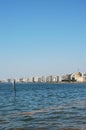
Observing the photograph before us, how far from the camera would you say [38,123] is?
27.2 metres

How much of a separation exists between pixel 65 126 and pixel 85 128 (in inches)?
77.5

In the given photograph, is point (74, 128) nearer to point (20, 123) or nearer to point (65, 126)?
point (65, 126)

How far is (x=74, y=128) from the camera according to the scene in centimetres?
2414

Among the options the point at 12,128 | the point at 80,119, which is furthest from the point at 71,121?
the point at 12,128

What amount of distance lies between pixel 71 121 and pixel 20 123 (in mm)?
4452

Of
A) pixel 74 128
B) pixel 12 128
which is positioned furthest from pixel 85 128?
pixel 12 128

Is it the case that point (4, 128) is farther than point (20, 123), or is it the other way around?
point (20, 123)

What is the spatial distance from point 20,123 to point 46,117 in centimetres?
418

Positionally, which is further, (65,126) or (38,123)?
(38,123)

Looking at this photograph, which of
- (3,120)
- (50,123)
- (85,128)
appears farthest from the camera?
(3,120)

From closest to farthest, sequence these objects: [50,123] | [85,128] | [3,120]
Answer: [85,128] < [50,123] < [3,120]

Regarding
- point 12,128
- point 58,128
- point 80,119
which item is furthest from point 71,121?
point 12,128

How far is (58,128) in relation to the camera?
80.0 feet

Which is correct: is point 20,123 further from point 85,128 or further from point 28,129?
point 85,128
